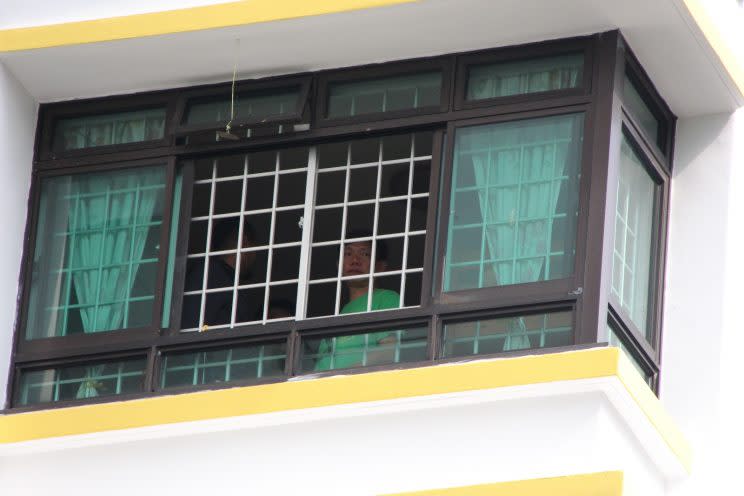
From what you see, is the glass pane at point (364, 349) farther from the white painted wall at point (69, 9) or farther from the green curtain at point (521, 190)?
the white painted wall at point (69, 9)

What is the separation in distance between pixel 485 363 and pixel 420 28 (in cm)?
260

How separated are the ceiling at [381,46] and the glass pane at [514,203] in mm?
680

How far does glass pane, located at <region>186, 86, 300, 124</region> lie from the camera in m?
18.7

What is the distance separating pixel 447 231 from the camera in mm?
17875

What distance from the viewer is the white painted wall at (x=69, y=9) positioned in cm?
1884

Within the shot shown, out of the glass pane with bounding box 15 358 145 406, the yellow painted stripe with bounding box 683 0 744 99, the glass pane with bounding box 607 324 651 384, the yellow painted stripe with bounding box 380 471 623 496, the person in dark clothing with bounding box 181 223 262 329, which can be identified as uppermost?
the yellow painted stripe with bounding box 683 0 744 99

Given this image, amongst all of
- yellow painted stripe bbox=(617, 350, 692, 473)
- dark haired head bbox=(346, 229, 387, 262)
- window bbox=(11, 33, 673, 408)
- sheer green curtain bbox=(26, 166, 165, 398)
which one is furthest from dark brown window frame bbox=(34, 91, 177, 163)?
yellow painted stripe bbox=(617, 350, 692, 473)

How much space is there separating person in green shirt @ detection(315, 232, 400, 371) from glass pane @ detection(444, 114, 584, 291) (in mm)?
641

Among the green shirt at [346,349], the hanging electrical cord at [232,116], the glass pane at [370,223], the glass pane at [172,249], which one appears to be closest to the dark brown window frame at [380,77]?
the glass pane at [370,223]

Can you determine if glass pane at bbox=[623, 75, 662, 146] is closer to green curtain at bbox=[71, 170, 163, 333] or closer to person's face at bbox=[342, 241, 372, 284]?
person's face at bbox=[342, 241, 372, 284]

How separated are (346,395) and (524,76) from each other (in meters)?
2.63

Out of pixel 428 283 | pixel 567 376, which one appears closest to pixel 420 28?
pixel 428 283

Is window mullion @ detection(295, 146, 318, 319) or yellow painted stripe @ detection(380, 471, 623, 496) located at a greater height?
window mullion @ detection(295, 146, 318, 319)

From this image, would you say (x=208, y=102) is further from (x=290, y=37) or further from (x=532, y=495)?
(x=532, y=495)
